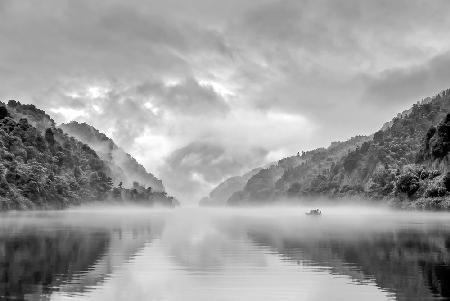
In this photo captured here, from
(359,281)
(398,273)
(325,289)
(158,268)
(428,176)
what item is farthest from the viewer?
(428,176)

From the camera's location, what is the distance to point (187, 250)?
52500 millimetres

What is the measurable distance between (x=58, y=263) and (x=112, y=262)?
4.04 m

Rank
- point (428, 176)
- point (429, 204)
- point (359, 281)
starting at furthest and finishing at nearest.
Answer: point (428, 176) < point (429, 204) < point (359, 281)

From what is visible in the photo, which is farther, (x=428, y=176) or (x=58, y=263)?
(x=428, y=176)

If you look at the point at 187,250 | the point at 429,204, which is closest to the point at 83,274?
the point at 187,250

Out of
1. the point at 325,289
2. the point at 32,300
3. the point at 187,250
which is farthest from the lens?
the point at 187,250

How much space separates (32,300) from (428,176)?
188 m

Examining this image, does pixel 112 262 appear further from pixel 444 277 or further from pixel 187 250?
pixel 444 277

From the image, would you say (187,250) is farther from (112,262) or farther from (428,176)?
(428,176)

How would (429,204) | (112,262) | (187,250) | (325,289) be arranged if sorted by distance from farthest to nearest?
(429,204) → (187,250) → (112,262) → (325,289)

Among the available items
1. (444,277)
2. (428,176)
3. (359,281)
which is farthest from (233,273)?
(428,176)

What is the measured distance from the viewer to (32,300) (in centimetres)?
Result: 2598

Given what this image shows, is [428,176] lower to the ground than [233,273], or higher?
higher

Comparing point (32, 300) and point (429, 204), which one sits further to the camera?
point (429, 204)
